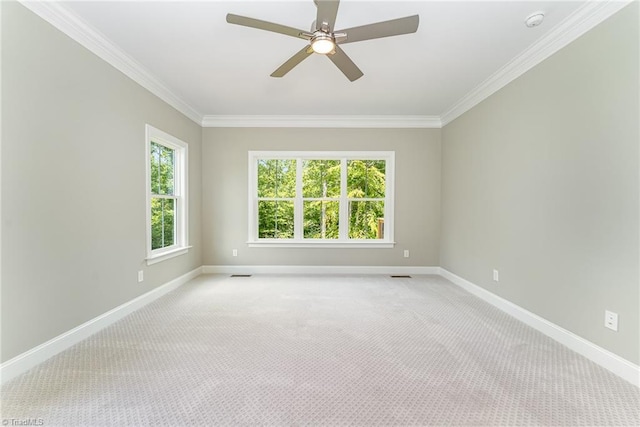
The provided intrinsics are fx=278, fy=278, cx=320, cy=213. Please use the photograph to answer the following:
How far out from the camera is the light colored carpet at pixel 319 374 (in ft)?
4.90

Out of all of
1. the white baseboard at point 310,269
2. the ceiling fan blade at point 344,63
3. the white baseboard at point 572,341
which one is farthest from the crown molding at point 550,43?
the white baseboard at point 310,269

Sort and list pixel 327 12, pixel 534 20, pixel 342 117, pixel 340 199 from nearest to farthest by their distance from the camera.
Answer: pixel 327 12
pixel 534 20
pixel 342 117
pixel 340 199

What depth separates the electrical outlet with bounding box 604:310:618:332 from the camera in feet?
6.21

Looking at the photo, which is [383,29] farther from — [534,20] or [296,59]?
[534,20]

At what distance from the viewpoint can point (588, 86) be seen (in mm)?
2080

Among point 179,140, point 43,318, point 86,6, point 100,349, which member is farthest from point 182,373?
point 179,140

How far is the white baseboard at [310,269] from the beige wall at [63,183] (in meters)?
1.60

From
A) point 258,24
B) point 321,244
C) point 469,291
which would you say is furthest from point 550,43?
point 321,244

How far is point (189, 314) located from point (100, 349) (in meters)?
0.81

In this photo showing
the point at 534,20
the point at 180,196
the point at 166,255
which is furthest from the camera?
the point at 180,196

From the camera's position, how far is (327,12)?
1689 mm

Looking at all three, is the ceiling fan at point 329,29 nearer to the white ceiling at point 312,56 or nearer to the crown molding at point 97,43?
the white ceiling at point 312,56

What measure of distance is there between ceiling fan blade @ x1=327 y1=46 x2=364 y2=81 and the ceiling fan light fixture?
80mm

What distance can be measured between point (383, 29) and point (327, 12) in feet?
1.30
